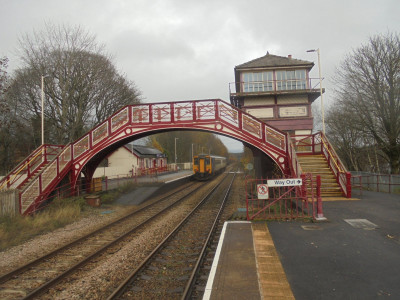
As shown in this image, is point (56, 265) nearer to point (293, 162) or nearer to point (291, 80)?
point (293, 162)

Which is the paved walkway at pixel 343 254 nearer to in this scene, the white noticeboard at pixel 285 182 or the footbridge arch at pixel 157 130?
the white noticeboard at pixel 285 182

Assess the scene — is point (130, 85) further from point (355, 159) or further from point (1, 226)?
point (355, 159)

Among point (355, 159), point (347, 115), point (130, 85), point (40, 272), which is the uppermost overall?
point (130, 85)

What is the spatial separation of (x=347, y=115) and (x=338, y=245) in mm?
18435

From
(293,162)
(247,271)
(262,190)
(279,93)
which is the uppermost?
(279,93)

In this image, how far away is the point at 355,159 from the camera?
29.1m

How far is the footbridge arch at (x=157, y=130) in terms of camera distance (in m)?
12.9

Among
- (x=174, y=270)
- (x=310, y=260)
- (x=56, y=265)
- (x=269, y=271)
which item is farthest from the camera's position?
(x=56, y=265)

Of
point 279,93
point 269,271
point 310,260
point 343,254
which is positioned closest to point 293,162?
point 343,254

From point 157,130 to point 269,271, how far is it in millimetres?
10916

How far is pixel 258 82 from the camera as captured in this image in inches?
872

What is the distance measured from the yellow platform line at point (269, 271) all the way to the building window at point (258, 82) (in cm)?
1666

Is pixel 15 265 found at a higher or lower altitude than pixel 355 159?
lower

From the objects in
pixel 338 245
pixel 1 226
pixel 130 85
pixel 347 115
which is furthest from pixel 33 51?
pixel 347 115
